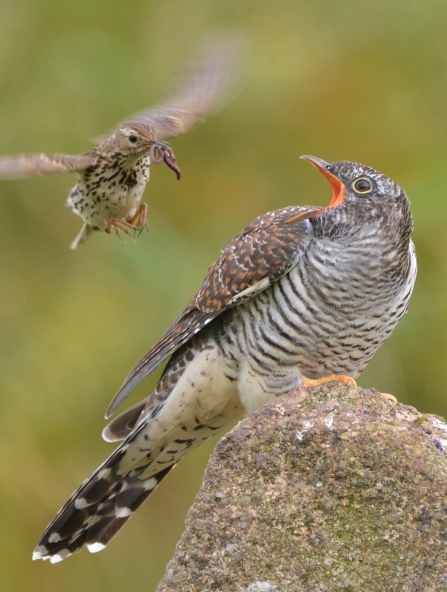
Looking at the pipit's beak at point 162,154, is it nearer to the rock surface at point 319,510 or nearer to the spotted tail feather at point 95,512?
the rock surface at point 319,510

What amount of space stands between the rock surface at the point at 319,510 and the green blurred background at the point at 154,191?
2.84 metres

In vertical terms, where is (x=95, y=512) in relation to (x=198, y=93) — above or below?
below

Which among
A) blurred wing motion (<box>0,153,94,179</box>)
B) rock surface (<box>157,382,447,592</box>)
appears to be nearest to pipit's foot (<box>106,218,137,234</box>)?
blurred wing motion (<box>0,153,94,179</box>)

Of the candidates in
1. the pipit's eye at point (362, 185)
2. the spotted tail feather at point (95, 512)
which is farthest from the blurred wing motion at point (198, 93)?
the spotted tail feather at point (95, 512)

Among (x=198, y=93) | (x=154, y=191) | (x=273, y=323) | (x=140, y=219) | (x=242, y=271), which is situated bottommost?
(x=273, y=323)

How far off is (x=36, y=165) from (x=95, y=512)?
1.47 m

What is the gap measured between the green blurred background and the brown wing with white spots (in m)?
1.85

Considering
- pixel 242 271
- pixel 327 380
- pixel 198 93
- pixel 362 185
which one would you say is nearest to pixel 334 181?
pixel 362 185

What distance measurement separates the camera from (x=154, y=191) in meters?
6.25

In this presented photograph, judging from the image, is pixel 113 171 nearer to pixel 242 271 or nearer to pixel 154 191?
pixel 242 271

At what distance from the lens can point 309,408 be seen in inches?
109

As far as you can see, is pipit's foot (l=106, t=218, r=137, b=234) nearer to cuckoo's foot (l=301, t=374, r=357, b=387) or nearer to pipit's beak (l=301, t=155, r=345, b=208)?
pipit's beak (l=301, t=155, r=345, b=208)

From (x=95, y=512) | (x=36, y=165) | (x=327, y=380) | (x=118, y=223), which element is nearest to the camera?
(x=36, y=165)

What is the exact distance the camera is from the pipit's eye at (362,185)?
3.35 meters
